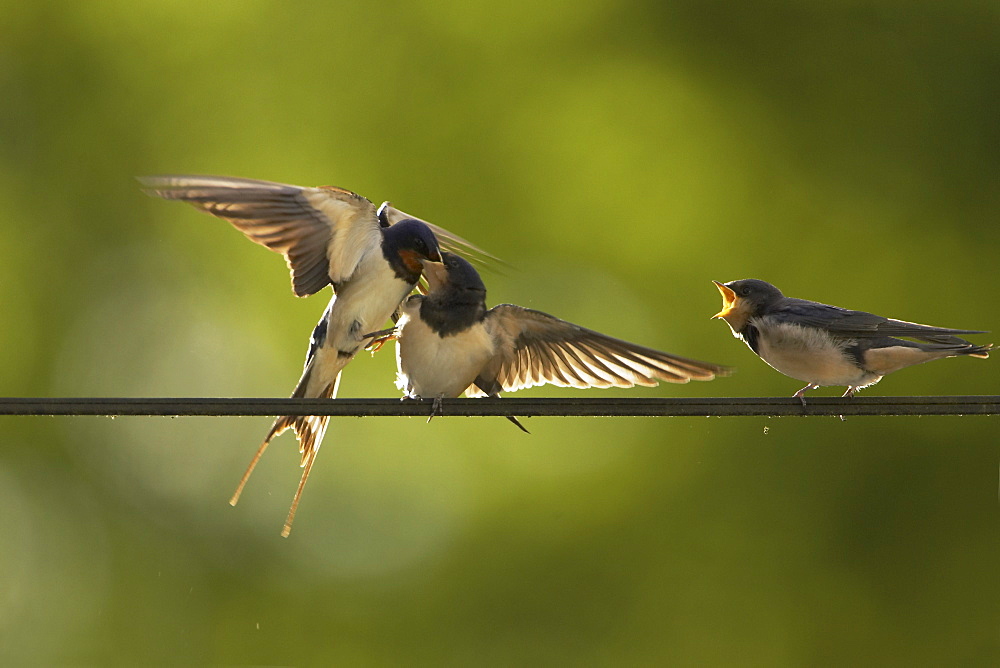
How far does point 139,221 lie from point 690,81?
6.73 meters

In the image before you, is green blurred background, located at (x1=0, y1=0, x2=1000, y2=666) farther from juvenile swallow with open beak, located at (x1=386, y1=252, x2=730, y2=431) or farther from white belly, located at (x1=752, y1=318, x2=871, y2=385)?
white belly, located at (x1=752, y1=318, x2=871, y2=385)

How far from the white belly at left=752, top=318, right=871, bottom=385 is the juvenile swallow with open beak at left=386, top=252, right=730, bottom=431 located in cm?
31

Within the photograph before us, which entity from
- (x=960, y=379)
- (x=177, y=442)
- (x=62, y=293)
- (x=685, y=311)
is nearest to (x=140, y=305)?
(x=62, y=293)

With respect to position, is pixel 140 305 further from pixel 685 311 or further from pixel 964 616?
pixel 964 616

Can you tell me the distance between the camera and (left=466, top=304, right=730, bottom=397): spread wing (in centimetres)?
412

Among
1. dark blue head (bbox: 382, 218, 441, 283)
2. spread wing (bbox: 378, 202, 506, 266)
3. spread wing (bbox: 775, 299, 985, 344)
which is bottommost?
spread wing (bbox: 775, 299, 985, 344)

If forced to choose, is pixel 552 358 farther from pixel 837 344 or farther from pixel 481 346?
pixel 837 344

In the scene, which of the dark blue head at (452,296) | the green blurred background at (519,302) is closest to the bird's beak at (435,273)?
the dark blue head at (452,296)

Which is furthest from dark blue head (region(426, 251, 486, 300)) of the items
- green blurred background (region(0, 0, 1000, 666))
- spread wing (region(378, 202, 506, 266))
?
green blurred background (region(0, 0, 1000, 666))

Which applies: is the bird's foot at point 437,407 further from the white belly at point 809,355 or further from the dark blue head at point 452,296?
the white belly at point 809,355

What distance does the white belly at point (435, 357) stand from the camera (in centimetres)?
393

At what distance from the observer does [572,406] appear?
2838 millimetres

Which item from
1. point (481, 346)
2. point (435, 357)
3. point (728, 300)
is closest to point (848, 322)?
point (728, 300)

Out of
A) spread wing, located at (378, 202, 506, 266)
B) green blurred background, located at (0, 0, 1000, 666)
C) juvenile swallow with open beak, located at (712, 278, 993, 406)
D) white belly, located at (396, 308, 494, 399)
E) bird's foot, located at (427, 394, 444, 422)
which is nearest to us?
bird's foot, located at (427, 394, 444, 422)
